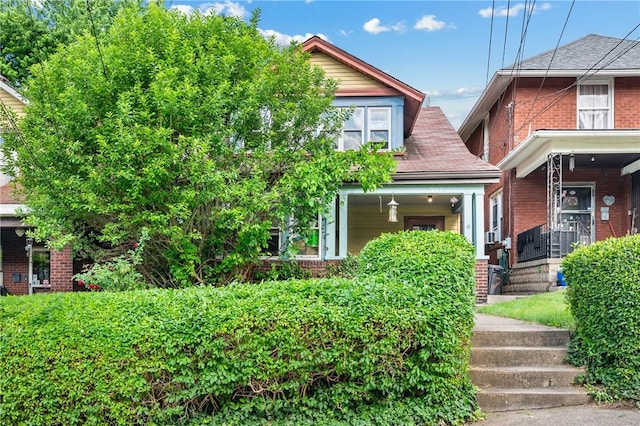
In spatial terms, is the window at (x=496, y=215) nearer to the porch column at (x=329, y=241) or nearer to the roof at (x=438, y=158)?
the roof at (x=438, y=158)

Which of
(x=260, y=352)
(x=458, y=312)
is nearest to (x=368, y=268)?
(x=458, y=312)

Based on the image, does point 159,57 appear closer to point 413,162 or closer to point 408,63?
point 413,162

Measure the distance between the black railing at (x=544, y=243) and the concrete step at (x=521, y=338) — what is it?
5.12m

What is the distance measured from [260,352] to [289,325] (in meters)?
0.38

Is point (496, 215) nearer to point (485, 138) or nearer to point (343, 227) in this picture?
point (485, 138)

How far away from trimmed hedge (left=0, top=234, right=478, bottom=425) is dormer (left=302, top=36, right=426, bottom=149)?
7.44m

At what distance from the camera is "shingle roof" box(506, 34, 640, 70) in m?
14.1

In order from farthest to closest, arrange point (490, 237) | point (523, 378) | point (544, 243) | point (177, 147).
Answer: point (490, 237) < point (544, 243) < point (177, 147) < point (523, 378)

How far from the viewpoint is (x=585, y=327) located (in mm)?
5859

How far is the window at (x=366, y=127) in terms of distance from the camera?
12.3m

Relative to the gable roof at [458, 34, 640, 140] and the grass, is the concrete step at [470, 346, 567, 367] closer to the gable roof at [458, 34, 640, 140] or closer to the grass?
the grass

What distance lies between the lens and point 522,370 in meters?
5.81

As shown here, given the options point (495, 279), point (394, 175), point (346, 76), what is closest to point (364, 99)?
point (346, 76)

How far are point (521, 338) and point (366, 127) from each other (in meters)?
7.05
